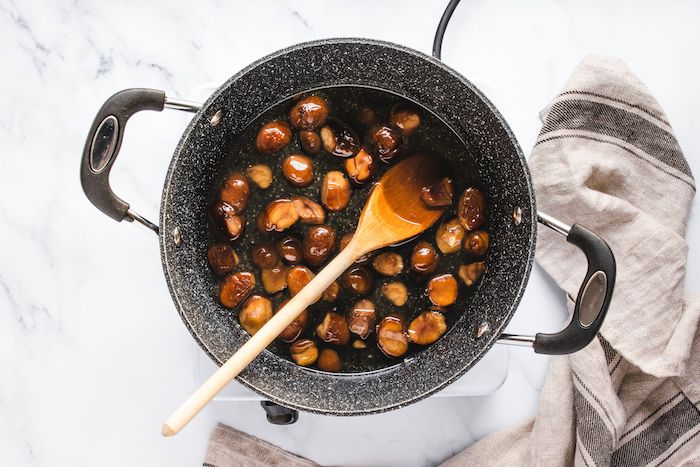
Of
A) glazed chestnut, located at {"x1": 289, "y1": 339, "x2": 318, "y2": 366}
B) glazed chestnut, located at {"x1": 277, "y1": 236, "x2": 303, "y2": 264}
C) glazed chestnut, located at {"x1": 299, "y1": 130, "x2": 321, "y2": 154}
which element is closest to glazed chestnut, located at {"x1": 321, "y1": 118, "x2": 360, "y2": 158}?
glazed chestnut, located at {"x1": 299, "y1": 130, "x2": 321, "y2": 154}

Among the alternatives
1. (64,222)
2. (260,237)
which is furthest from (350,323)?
(64,222)

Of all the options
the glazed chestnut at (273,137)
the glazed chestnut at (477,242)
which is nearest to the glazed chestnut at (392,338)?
the glazed chestnut at (477,242)

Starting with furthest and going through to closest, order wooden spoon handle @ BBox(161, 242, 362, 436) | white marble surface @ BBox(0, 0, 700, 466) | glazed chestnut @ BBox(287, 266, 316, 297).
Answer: white marble surface @ BBox(0, 0, 700, 466) → glazed chestnut @ BBox(287, 266, 316, 297) → wooden spoon handle @ BBox(161, 242, 362, 436)

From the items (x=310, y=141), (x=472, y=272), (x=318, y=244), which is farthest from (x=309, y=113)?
(x=472, y=272)

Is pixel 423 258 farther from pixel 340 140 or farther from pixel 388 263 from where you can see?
pixel 340 140

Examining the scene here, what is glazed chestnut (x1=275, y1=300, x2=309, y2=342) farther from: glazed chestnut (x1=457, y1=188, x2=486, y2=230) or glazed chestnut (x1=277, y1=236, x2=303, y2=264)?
glazed chestnut (x1=457, y1=188, x2=486, y2=230)

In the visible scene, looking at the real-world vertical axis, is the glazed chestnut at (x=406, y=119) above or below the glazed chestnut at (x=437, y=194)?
above

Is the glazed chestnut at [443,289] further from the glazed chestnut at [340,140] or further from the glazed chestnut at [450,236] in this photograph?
the glazed chestnut at [340,140]
